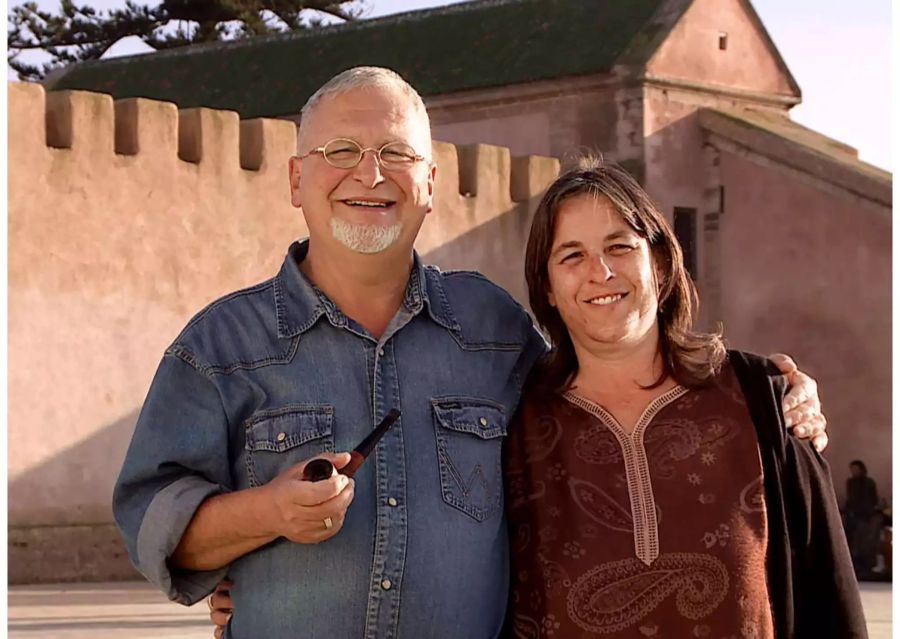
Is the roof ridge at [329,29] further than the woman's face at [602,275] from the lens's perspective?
Yes

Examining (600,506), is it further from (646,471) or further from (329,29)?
(329,29)

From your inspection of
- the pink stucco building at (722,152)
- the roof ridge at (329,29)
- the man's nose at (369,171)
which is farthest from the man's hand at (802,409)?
the roof ridge at (329,29)

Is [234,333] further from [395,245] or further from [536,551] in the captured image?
[536,551]

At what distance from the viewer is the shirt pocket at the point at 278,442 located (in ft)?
9.68

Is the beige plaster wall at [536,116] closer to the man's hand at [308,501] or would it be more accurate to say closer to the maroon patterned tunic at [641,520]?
the maroon patterned tunic at [641,520]

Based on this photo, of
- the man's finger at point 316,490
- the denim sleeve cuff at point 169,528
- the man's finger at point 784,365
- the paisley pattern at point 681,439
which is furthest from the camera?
the man's finger at point 784,365

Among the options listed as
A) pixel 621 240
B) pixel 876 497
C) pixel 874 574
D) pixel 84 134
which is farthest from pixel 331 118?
pixel 876 497

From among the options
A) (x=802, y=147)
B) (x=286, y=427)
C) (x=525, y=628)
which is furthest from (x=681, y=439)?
(x=802, y=147)

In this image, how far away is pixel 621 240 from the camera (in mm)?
3137

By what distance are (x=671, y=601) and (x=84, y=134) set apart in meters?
8.81

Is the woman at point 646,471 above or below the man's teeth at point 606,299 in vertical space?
below

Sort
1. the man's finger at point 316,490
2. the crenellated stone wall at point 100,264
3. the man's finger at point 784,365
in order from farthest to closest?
1. the crenellated stone wall at point 100,264
2. the man's finger at point 784,365
3. the man's finger at point 316,490

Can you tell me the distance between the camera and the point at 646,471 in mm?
3072

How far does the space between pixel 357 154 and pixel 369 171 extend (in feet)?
0.13
